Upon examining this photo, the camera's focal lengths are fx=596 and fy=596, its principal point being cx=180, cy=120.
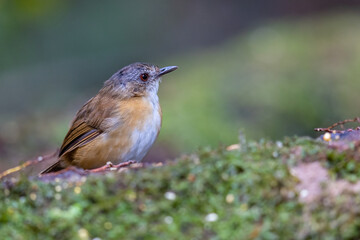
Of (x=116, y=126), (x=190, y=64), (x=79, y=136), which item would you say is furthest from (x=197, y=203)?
(x=190, y=64)

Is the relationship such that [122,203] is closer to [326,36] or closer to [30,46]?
[326,36]

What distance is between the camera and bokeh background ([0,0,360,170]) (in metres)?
11.1

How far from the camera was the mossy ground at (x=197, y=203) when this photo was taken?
313 centimetres

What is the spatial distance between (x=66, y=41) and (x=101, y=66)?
132 centimetres

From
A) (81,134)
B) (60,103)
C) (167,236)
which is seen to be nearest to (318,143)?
(167,236)

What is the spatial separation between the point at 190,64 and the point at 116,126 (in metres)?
8.70

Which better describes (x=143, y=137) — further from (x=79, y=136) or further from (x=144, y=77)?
(x=144, y=77)

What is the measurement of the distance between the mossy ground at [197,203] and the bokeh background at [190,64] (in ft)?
15.5

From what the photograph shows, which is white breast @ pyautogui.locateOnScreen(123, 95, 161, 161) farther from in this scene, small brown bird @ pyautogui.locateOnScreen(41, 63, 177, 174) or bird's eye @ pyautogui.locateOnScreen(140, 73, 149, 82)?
bird's eye @ pyautogui.locateOnScreen(140, 73, 149, 82)

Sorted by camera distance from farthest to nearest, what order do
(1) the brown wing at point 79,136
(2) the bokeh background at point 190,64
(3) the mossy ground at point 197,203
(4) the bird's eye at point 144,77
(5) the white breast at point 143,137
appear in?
(2) the bokeh background at point 190,64 < (4) the bird's eye at point 144,77 < (1) the brown wing at point 79,136 < (5) the white breast at point 143,137 < (3) the mossy ground at point 197,203

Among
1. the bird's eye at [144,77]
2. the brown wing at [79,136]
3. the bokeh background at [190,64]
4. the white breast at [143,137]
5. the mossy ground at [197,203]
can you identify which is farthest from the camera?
the bokeh background at [190,64]

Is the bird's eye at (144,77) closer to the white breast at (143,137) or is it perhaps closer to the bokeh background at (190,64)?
the white breast at (143,137)

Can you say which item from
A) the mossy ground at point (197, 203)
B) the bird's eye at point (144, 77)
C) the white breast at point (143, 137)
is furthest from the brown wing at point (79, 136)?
the mossy ground at point (197, 203)

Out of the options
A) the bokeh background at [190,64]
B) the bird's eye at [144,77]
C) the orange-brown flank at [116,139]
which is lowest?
the orange-brown flank at [116,139]
